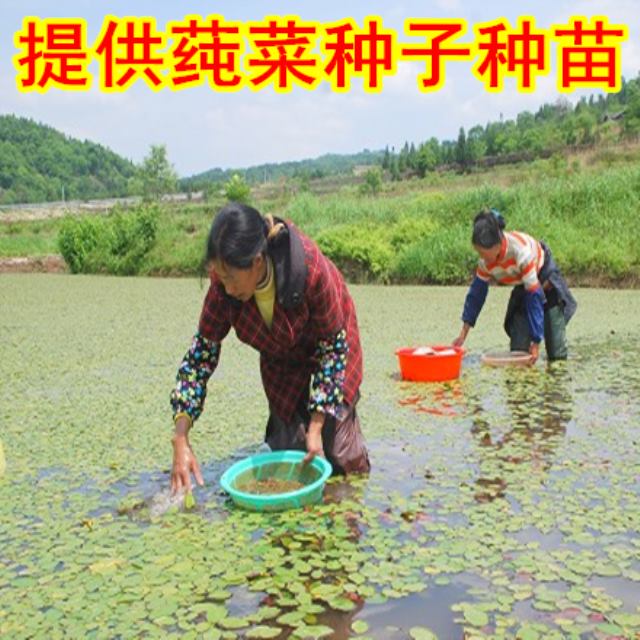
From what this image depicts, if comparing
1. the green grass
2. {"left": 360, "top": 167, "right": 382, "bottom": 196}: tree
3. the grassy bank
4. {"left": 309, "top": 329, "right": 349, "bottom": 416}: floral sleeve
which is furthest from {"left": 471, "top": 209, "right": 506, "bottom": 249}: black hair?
{"left": 360, "top": 167, "right": 382, "bottom": 196}: tree

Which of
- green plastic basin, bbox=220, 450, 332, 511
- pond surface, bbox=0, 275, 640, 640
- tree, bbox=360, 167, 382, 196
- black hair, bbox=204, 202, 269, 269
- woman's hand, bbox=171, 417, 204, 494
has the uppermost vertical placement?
tree, bbox=360, 167, 382, 196

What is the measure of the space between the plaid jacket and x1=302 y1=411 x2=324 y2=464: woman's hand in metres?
0.14

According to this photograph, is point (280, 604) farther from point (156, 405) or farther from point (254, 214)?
point (156, 405)

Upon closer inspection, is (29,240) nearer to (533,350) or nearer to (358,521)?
(533,350)

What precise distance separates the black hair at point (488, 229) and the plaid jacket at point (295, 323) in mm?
1659

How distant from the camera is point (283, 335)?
2.49m

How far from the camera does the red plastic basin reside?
14.4 ft

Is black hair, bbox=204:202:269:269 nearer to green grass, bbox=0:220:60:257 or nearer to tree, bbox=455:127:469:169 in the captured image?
green grass, bbox=0:220:60:257

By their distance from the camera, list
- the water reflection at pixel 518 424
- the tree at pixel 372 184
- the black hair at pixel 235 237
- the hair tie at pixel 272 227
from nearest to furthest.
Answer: the black hair at pixel 235 237 < the hair tie at pixel 272 227 < the water reflection at pixel 518 424 < the tree at pixel 372 184

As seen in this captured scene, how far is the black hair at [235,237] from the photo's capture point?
2064mm

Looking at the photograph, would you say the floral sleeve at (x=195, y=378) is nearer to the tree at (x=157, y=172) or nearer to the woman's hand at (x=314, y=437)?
the woman's hand at (x=314, y=437)

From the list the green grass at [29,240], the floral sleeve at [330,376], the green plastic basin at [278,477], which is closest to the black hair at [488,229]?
the floral sleeve at [330,376]

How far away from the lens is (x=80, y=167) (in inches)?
3044

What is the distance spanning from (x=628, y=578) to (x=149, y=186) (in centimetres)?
4527
